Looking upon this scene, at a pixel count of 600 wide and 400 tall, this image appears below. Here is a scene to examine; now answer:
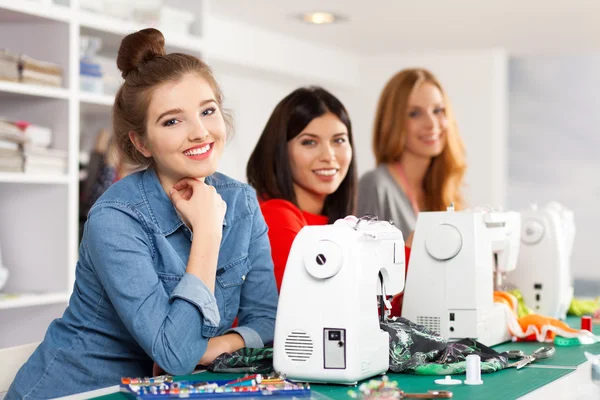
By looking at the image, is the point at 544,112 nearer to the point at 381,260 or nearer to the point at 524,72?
the point at 524,72

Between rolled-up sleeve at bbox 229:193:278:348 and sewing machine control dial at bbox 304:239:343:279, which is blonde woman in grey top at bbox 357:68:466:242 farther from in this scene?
sewing machine control dial at bbox 304:239:343:279

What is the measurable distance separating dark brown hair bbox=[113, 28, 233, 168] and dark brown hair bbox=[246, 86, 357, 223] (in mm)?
590

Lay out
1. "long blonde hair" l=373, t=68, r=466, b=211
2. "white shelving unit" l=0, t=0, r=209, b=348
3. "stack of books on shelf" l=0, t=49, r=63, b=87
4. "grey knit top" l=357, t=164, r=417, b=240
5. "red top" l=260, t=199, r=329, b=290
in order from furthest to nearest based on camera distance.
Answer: "white shelving unit" l=0, t=0, r=209, b=348, "stack of books on shelf" l=0, t=49, r=63, b=87, "long blonde hair" l=373, t=68, r=466, b=211, "grey knit top" l=357, t=164, r=417, b=240, "red top" l=260, t=199, r=329, b=290

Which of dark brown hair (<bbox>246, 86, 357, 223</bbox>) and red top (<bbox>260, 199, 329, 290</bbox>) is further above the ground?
dark brown hair (<bbox>246, 86, 357, 223</bbox>)

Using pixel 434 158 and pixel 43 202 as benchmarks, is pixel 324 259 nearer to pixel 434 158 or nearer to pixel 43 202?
pixel 434 158

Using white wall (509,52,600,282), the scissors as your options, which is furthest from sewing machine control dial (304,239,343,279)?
white wall (509,52,600,282)

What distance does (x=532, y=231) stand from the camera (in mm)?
2568

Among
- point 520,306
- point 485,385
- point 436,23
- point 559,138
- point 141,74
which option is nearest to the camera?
point 485,385

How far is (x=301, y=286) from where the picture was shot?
1.62 meters

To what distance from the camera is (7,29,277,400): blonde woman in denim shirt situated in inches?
64.8

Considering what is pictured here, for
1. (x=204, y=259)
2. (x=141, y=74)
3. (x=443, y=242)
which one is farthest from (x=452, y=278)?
(x=141, y=74)

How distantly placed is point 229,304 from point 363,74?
5666 millimetres

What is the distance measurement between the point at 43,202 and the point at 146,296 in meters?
2.05

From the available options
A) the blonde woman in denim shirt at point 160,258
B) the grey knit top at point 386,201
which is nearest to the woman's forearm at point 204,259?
the blonde woman in denim shirt at point 160,258
